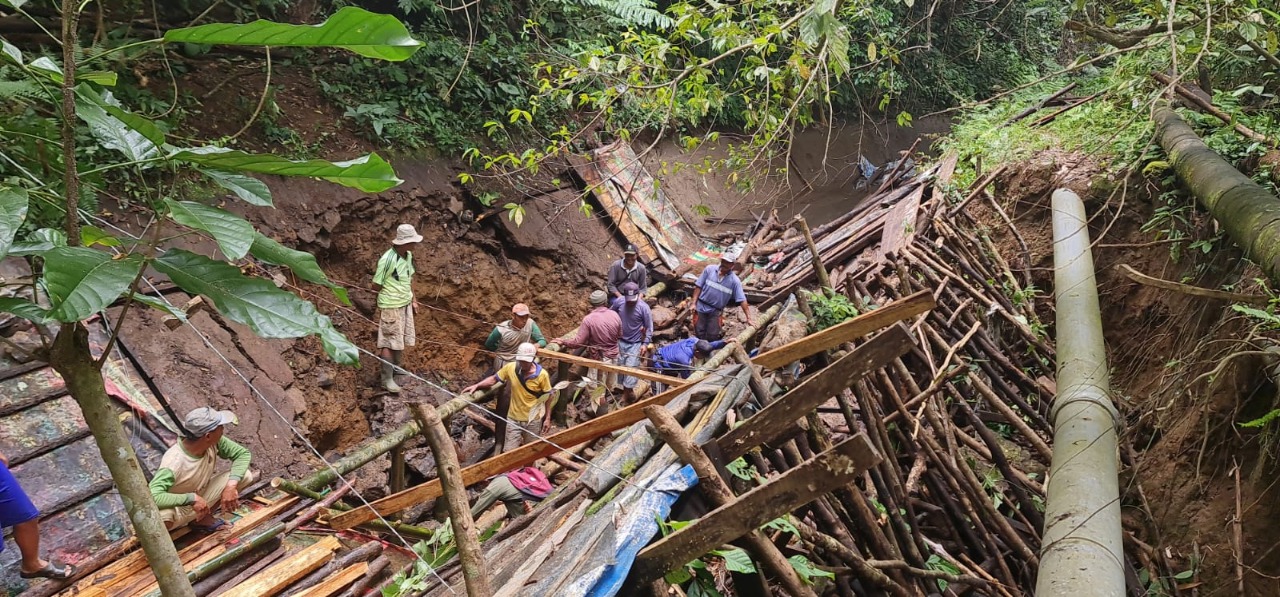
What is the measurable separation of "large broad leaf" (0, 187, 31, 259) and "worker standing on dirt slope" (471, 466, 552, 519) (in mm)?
3858

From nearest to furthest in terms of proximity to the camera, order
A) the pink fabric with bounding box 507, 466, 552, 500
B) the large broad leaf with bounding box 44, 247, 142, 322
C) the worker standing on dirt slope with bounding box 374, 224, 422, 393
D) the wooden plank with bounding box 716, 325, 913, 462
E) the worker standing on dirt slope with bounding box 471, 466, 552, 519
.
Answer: the large broad leaf with bounding box 44, 247, 142, 322, the wooden plank with bounding box 716, 325, 913, 462, the worker standing on dirt slope with bounding box 471, 466, 552, 519, the pink fabric with bounding box 507, 466, 552, 500, the worker standing on dirt slope with bounding box 374, 224, 422, 393

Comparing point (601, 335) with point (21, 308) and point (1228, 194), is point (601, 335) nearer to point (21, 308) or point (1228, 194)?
point (1228, 194)

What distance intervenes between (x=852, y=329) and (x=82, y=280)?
3.09 metres

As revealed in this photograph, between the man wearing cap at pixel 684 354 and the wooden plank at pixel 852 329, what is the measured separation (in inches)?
114

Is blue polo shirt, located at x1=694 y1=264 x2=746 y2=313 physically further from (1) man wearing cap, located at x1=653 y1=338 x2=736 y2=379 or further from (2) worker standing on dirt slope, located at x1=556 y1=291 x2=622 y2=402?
(2) worker standing on dirt slope, located at x1=556 y1=291 x2=622 y2=402

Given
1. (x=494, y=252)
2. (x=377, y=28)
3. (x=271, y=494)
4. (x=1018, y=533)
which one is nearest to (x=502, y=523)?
(x=271, y=494)

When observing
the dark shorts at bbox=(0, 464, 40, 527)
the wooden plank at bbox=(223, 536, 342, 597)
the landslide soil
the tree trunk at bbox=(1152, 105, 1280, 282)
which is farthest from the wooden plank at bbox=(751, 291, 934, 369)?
the dark shorts at bbox=(0, 464, 40, 527)

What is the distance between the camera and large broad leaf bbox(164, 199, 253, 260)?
116cm

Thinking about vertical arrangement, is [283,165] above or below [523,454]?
above

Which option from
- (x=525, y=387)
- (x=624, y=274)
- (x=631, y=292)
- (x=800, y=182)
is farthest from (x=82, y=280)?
(x=800, y=182)

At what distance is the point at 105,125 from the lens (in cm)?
132

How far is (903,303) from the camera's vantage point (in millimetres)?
3252

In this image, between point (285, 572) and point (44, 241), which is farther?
point (285, 572)

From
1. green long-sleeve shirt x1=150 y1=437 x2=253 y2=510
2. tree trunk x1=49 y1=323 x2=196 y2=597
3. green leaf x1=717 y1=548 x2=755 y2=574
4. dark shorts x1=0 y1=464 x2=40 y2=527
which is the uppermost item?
tree trunk x1=49 y1=323 x2=196 y2=597
